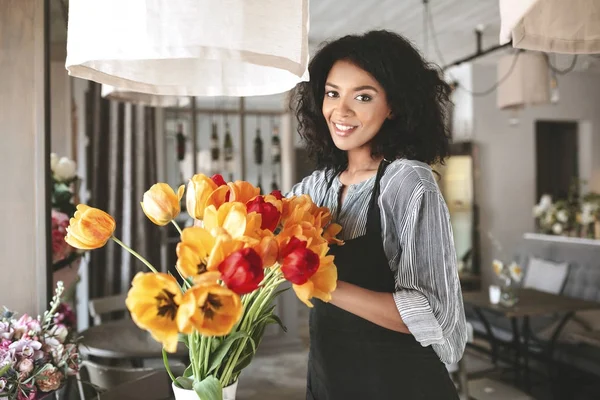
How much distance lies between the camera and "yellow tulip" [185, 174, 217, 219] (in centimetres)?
76

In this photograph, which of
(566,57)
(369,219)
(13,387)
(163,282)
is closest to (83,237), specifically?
(163,282)

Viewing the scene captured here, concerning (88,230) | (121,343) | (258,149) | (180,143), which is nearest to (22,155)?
(88,230)

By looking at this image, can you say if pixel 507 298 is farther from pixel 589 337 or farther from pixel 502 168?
pixel 502 168

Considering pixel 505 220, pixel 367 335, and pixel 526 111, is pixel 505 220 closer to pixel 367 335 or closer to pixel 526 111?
pixel 526 111

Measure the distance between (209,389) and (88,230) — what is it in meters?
0.27

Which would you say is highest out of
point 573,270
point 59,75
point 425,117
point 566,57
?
point 566,57

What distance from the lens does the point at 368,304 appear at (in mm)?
975

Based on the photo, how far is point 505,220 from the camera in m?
7.05

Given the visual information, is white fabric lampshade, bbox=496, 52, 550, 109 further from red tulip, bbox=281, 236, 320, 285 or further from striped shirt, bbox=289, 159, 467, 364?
red tulip, bbox=281, 236, 320, 285

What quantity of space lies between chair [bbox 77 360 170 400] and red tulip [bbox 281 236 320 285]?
103 cm

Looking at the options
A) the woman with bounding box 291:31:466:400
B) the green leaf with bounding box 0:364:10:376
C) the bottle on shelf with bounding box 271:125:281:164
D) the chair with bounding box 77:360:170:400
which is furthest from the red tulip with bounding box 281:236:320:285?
the bottle on shelf with bounding box 271:125:281:164

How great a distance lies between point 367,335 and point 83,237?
0.68 m

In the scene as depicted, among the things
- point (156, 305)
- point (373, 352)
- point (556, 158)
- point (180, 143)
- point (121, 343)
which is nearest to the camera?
point (156, 305)

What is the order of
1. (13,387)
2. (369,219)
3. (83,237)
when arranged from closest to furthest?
(83,237)
(13,387)
(369,219)
